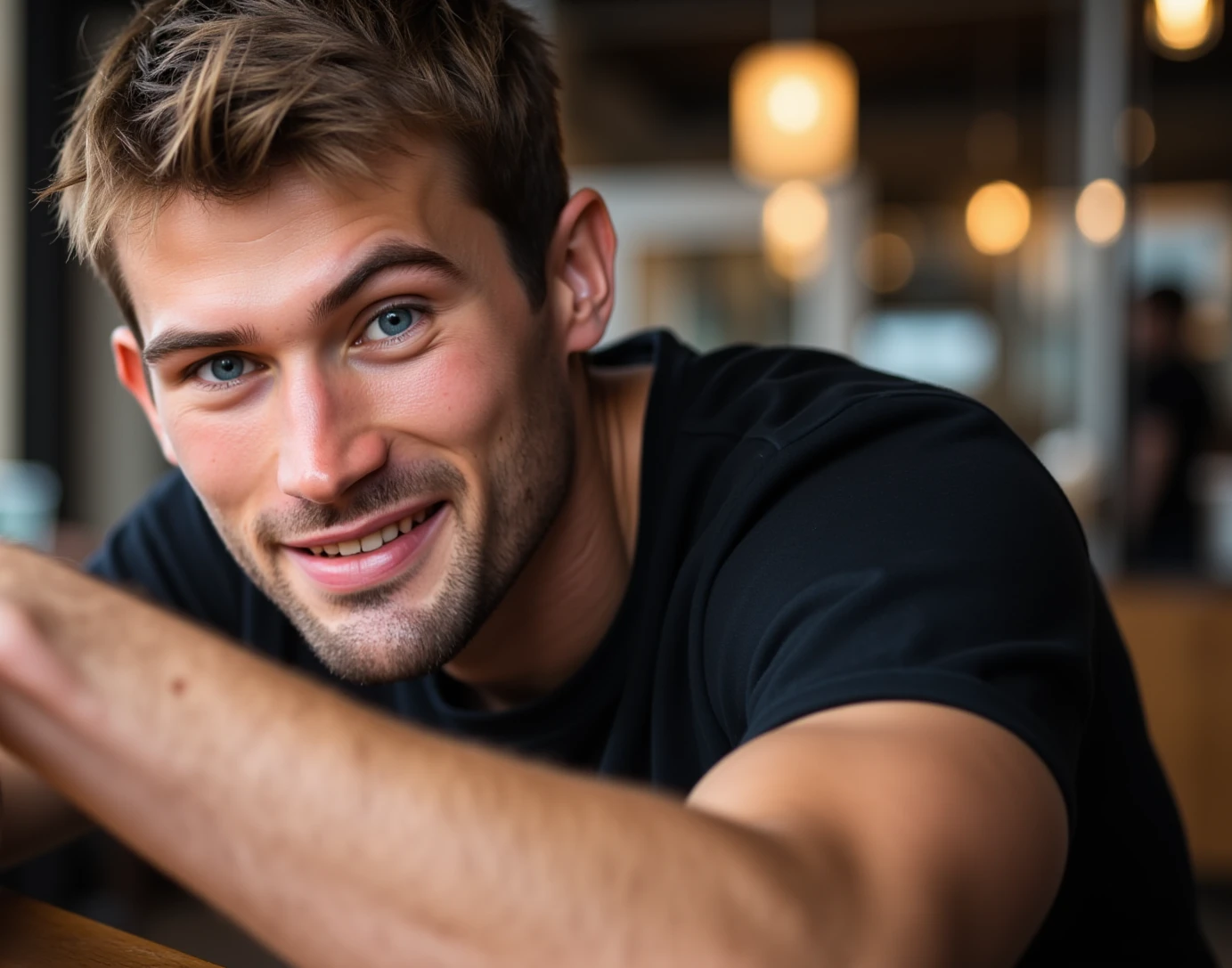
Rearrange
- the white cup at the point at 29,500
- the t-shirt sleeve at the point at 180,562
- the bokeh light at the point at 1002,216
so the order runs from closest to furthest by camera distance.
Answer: the t-shirt sleeve at the point at 180,562 → the white cup at the point at 29,500 → the bokeh light at the point at 1002,216

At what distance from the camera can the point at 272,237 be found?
0.92 meters

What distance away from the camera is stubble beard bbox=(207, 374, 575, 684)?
0.98 meters

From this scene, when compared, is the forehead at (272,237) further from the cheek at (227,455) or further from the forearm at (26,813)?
the forearm at (26,813)

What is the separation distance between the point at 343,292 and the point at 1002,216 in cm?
627

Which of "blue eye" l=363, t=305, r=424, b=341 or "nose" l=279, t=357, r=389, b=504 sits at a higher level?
"blue eye" l=363, t=305, r=424, b=341

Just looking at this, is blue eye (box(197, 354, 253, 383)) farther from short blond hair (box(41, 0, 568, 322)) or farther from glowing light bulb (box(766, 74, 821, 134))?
glowing light bulb (box(766, 74, 821, 134))

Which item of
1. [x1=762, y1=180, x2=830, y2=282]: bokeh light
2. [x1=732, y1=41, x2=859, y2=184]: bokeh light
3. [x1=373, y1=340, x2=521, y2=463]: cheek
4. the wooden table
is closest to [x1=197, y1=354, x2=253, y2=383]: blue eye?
[x1=373, y1=340, x2=521, y2=463]: cheek

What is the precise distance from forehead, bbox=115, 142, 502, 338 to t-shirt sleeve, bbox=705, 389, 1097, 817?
1.09 ft

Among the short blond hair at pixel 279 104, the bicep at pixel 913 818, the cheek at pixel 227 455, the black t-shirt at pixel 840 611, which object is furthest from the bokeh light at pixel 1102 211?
the bicep at pixel 913 818

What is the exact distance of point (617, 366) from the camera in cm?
132

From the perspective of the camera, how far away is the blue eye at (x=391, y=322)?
3.11 ft

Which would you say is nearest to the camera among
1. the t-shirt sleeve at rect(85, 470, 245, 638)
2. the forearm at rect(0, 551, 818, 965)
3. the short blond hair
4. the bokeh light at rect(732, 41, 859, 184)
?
the forearm at rect(0, 551, 818, 965)

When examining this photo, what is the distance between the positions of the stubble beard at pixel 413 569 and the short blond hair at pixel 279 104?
0.58 ft

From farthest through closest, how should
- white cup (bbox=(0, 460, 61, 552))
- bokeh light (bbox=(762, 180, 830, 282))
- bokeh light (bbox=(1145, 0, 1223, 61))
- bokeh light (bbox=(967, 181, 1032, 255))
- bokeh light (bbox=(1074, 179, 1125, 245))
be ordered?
1. bokeh light (bbox=(967, 181, 1032, 255))
2. bokeh light (bbox=(762, 180, 830, 282))
3. bokeh light (bbox=(1074, 179, 1125, 245))
4. bokeh light (bbox=(1145, 0, 1223, 61))
5. white cup (bbox=(0, 460, 61, 552))
